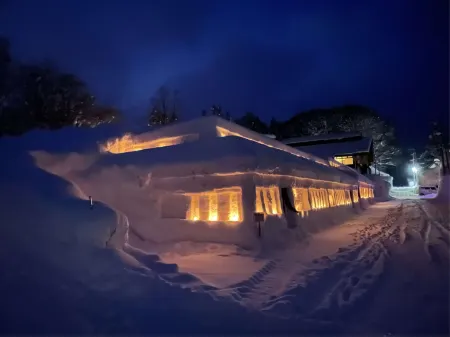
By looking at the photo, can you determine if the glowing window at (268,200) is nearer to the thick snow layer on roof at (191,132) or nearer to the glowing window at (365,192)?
the thick snow layer on roof at (191,132)

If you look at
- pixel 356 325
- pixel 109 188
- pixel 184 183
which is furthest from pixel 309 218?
pixel 356 325

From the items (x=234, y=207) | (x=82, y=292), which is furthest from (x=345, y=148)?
(x=82, y=292)

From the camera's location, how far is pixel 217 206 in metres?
12.6

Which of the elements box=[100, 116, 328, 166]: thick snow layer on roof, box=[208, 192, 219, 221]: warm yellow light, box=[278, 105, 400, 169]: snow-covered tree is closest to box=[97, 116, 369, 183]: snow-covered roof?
box=[100, 116, 328, 166]: thick snow layer on roof

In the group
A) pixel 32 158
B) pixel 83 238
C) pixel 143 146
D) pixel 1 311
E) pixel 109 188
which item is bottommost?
pixel 1 311

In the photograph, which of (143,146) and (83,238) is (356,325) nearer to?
(83,238)

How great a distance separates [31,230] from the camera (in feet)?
21.9

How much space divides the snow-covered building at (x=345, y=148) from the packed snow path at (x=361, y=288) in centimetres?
3902

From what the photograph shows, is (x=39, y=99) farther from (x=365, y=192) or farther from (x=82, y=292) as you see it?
(x=365, y=192)

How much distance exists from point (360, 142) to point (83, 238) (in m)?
48.0

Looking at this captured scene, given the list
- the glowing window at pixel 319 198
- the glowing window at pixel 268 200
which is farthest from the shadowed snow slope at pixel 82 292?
the glowing window at pixel 319 198

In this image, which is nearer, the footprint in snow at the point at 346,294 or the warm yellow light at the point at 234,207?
the footprint in snow at the point at 346,294

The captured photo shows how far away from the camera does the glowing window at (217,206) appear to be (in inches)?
486

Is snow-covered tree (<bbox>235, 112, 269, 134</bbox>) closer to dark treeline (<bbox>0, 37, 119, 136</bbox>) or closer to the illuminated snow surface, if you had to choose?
dark treeline (<bbox>0, 37, 119, 136</bbox>)
